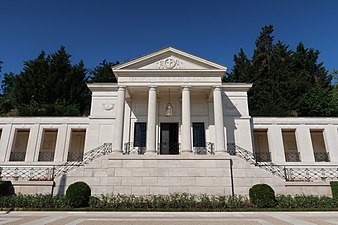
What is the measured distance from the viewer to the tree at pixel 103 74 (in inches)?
1704

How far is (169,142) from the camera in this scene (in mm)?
22641

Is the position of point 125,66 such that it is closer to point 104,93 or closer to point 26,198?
point 104,93

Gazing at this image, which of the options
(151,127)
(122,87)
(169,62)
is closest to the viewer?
(151,127)

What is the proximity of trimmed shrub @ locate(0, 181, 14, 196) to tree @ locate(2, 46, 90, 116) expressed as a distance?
1819 cm

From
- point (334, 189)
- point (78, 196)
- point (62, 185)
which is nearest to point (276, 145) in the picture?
point (334, 189)

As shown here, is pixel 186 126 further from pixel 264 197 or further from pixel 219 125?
pixel 264 197

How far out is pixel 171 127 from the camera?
2308 centimetres

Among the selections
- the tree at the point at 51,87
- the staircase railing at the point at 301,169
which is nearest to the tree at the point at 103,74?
the tree at the point at 51,87

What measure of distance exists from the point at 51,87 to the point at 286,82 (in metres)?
37.4

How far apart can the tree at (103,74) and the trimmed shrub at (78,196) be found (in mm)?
31979

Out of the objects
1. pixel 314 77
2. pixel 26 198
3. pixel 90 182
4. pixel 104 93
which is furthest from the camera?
pixel 314 77

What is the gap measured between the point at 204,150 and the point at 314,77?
2940cm

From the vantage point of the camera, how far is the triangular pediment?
20.6m

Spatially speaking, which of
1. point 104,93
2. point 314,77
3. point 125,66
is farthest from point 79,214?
point 314,77
